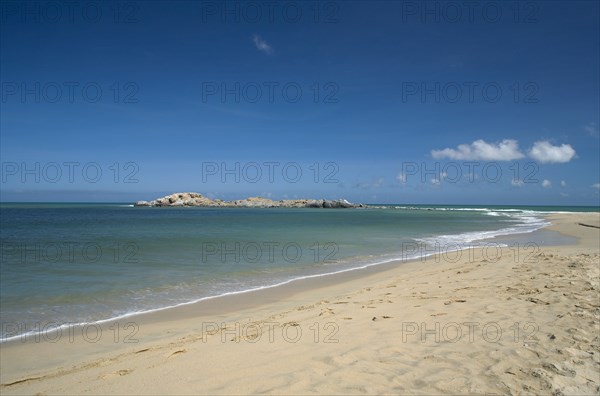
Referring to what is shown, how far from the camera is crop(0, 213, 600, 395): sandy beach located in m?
4.05

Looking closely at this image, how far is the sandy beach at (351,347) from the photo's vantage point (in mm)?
4051

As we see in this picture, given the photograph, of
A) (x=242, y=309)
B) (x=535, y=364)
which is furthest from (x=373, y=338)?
(x=242, y=309)

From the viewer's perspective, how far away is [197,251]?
18109 millimetres

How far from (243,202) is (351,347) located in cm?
13006

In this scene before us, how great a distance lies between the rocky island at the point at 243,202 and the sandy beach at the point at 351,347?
118898 millimetres

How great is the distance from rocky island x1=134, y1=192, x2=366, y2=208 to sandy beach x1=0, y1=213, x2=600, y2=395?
390 ft

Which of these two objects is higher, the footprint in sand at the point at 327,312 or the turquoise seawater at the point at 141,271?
the footprint in sand at the point at 327,312

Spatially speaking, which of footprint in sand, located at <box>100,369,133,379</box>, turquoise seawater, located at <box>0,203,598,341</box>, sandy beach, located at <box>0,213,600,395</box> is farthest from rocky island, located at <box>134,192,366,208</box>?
footprint in sand, located at <box>100,369,133,379</box>

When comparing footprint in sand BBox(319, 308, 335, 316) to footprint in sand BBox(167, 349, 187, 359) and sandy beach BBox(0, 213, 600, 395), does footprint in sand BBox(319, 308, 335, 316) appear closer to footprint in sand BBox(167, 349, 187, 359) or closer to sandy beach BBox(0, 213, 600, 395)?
sandy beach BBox(0, 213, 600, 395)

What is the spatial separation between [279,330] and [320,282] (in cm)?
551

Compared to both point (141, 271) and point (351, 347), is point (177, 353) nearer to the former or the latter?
point (351, 347)

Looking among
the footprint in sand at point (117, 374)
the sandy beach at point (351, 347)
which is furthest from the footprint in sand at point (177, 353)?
the footprint in sand at point (117, 374)

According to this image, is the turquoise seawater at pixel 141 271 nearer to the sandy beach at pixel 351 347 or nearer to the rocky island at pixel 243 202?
the sandy beach at pixel 351 347

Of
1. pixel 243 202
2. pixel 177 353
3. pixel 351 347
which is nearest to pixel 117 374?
pixel 177 353
